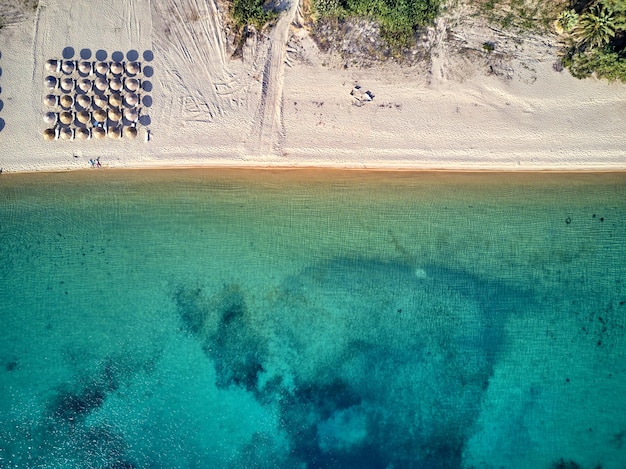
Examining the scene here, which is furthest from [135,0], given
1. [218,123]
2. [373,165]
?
[373,165]

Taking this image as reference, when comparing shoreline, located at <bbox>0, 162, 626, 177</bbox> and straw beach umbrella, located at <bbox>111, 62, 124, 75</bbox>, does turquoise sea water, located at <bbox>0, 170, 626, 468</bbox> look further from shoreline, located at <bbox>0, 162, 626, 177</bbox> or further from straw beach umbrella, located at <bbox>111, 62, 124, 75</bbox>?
straw beach umbrella, located at <bbox>111, 62, 124, 75</bbox>

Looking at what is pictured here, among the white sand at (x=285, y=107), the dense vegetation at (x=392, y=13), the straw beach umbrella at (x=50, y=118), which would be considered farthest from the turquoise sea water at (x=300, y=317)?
the dense vegetation at (x=392, y=13)

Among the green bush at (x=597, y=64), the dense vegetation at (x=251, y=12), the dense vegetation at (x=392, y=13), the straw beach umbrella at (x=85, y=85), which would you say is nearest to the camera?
the green bush at (x=597, y=64)

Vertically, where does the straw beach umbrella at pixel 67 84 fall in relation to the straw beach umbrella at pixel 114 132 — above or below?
above

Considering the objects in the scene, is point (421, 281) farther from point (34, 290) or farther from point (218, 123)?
point (34, 290)

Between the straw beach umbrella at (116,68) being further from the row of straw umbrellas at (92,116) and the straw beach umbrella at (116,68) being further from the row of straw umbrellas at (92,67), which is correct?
the row of straw umbrellas at (92,116)

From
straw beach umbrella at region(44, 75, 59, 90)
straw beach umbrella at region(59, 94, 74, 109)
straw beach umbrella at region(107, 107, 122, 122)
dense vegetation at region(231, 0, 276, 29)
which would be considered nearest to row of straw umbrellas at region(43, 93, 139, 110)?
straw beach umbrella at region(59, 94, 74, 109)
